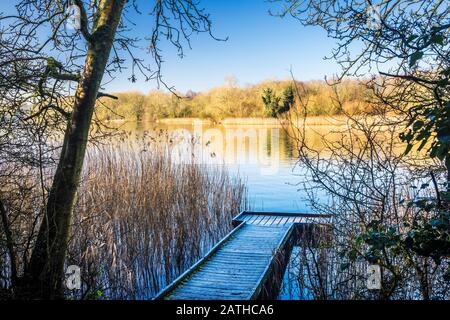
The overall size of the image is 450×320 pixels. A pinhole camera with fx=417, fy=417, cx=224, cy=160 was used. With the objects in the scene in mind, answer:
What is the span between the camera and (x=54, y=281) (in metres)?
2.52

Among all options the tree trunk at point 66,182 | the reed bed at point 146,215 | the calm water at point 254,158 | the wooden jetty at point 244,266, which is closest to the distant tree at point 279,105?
the calm water at point 254,158

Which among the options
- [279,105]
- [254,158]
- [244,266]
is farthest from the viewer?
[254,158]

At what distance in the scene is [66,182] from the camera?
8.39ft

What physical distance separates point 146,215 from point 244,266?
52.3 inches

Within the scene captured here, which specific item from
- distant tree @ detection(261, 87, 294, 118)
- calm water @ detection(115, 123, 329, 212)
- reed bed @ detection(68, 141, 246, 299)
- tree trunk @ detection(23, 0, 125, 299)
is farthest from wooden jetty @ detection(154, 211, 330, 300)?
distant tree @ detection(261, 87, 294, 118)

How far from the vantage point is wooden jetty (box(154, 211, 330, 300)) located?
127 inches

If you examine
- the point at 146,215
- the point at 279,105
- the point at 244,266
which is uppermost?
the point at 279,105

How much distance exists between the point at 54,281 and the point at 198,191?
306 centimetres

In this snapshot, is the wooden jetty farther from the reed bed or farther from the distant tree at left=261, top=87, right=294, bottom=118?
the distant tree at left=261, top=87, right=294, bottom=118

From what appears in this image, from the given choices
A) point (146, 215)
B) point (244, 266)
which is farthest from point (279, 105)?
point (146, 215)

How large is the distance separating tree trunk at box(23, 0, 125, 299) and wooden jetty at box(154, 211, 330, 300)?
824 millimetres

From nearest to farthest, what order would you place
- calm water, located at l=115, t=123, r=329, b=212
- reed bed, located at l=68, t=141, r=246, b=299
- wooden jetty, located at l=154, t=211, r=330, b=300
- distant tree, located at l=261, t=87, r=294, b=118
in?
distant tree, located at l=261, t=87, r=294, b=118
wooden jetty, located at l=154, t=211, r=330, b=300
reed bed, located at l=68, t=141, r=246, b=299
calm water, located at l=115, t=123, r=329, b=212

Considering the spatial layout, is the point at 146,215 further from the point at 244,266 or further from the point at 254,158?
the point at 254,158
